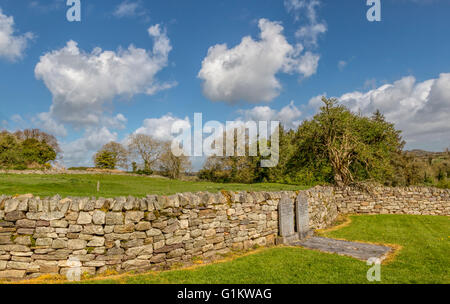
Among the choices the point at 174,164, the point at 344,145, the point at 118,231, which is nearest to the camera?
the point at 118,231

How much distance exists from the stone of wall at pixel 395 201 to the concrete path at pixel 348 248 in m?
9.07

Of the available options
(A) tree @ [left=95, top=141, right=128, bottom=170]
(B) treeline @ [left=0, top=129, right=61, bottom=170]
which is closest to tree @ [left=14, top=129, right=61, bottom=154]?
(B) treeline @ [left=0, top=129, right=61, bottom=170]

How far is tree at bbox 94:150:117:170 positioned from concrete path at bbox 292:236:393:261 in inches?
1827

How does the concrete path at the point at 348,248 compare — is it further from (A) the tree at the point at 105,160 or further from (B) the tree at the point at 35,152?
(B) the tree at the point at 35,152

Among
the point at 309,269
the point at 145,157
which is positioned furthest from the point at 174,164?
the point at 309,269

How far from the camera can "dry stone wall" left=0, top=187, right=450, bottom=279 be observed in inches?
239

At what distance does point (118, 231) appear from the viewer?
648 centimetres

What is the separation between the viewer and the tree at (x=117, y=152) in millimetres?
51700

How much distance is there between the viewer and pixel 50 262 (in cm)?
608

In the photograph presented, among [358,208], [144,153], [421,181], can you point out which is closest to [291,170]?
[358,208]

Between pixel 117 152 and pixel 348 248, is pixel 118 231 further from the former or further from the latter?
pixel 117 152

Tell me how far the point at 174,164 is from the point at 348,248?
42.4 meters
